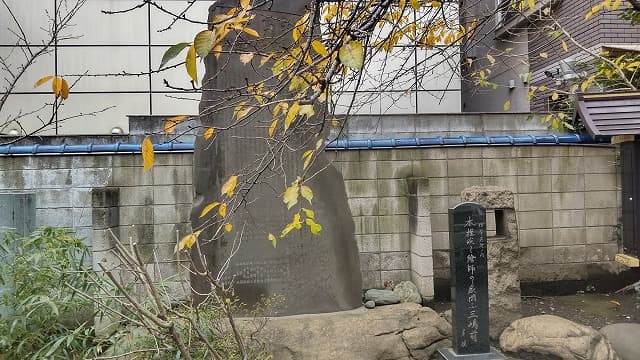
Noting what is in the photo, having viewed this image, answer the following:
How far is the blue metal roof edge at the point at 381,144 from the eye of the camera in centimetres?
635

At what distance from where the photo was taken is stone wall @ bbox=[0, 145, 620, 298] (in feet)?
20.8

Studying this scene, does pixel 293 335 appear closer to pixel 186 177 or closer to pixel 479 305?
pixel 479 305

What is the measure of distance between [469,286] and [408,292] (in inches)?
58.5

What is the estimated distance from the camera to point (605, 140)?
700cm

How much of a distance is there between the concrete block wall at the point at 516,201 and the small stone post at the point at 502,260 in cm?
93

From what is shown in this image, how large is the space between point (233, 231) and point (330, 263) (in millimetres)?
1200

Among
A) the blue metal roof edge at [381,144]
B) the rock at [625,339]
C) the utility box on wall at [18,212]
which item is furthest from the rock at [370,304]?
the utility box on wall at [18,212]

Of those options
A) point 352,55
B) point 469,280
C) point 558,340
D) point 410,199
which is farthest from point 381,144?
point 352,55

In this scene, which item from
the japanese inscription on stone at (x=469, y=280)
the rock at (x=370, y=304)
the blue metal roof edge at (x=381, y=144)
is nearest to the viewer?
the japanese inscription on stone at (x=469, y=280)

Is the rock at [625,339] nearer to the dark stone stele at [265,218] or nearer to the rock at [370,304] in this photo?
the rock at [370,304]

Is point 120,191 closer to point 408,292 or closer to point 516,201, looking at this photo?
point 408,292

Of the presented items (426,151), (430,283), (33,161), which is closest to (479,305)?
(430,283)

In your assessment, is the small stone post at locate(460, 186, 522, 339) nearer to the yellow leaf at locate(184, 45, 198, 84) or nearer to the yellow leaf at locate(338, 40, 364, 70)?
the yellow leaf at locate(338, 40, 364, 70)

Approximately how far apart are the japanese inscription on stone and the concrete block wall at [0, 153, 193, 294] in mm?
3587
